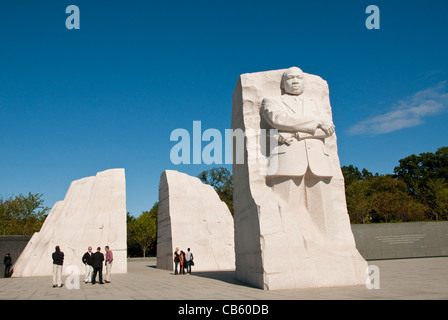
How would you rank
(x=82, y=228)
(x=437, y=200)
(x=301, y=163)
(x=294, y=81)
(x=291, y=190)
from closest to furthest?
(x=301, y=163) < (x=291, y=190) < (x=294, y=81) < (x=82, y=228) < (x=437, y=200)

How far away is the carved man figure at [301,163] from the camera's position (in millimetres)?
7832

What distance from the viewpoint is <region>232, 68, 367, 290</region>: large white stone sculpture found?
727 centimetres

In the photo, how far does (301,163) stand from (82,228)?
11705 mm

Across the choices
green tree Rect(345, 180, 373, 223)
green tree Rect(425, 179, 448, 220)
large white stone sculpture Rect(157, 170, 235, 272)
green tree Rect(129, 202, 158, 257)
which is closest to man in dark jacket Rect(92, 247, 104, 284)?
large white stone sculpture Rect(157, 170, 235, 272)

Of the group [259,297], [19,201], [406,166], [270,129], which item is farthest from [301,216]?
[406,166]

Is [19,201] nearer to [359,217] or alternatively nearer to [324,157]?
[324,157]

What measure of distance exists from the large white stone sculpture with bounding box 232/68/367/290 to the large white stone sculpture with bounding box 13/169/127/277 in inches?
349

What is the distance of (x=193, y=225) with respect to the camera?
17.3 m

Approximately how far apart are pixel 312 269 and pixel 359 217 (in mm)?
28527

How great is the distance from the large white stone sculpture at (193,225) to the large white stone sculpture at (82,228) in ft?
6.82

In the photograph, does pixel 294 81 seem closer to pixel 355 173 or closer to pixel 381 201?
pixel 381 201

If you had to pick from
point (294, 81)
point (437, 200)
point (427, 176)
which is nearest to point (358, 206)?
point (437, 200)

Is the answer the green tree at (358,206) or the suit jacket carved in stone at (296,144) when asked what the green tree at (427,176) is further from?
the suit jacket carved in stone at (296,144)
